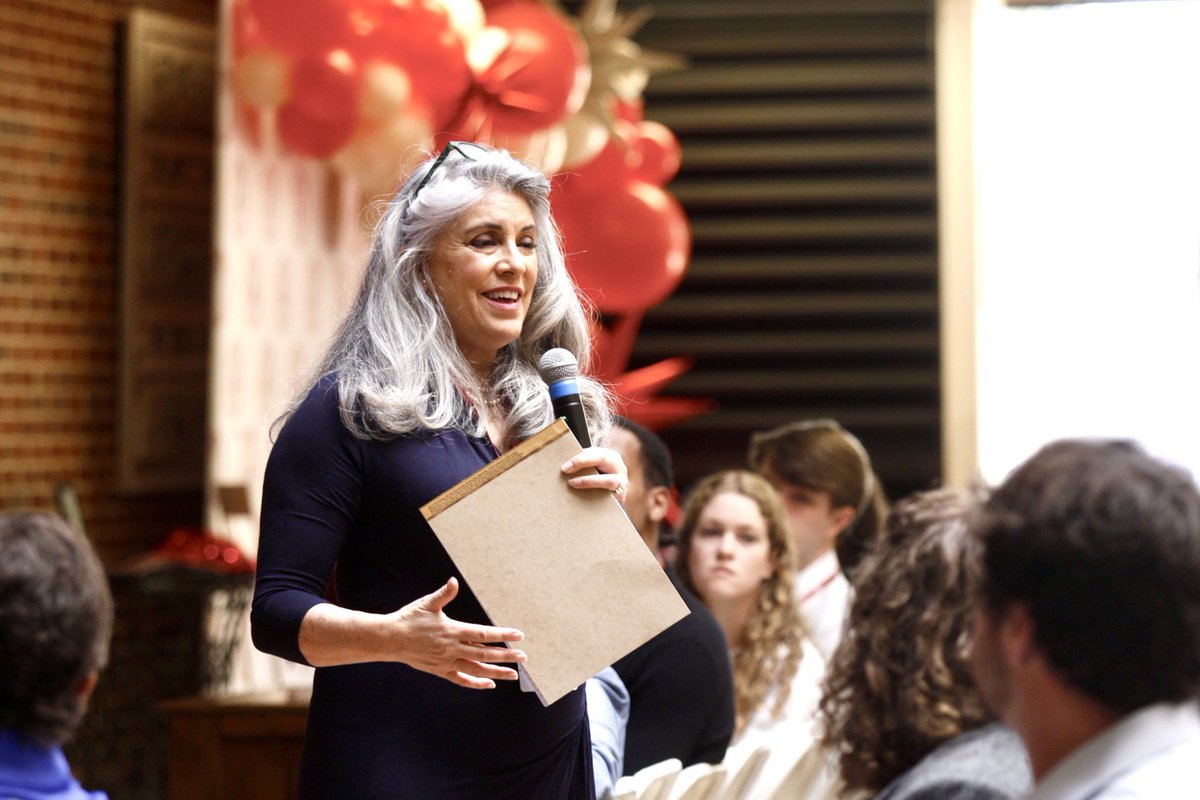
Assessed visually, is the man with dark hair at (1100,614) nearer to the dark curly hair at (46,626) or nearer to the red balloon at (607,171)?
the dark curly hair at (46,626)

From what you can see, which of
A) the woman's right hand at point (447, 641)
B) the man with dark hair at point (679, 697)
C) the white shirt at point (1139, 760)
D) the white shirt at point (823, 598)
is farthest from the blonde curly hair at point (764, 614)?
the white shirt at point (1139, 760)

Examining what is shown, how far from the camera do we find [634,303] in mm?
5316

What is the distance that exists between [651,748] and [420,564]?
0.88 m

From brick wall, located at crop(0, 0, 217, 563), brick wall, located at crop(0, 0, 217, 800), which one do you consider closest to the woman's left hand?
brick wall, located at crop(0, 0, 217, 800)

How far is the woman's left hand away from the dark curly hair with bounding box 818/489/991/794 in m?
0.28

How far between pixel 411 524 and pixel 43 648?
1.30 feet

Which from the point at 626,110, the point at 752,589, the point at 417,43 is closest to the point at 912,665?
the point at 752,589

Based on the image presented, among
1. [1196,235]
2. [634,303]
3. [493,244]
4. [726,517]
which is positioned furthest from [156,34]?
[493,244]

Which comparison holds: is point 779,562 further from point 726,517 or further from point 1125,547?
point 1125,547

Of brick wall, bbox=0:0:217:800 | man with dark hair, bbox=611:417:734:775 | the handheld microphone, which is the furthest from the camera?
brick wall, bbox=0:0:217:800

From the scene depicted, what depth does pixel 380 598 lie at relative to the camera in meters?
1.70

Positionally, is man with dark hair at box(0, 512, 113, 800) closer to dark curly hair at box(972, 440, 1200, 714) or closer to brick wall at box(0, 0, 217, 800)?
dark curly hair at box(972, 440, 1200, 714)

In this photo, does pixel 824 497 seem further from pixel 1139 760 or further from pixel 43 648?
pixel 1139 760

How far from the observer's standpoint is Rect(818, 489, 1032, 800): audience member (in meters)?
1.52
